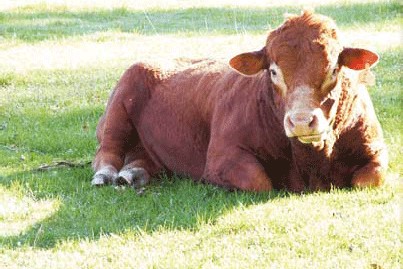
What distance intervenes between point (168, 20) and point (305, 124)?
52.6ft

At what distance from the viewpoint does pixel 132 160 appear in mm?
9617

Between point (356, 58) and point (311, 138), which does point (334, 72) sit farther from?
point (311, 138)

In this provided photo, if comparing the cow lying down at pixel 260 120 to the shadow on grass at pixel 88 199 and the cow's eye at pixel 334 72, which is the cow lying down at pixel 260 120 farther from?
the shadow on grass at pixel 88 199

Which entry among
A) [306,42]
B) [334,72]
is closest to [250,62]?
[306,42]

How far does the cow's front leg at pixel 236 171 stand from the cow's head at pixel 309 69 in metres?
0.52

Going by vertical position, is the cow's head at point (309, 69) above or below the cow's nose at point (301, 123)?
above

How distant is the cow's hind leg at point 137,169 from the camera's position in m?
8.86

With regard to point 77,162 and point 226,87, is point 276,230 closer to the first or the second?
point 226,87

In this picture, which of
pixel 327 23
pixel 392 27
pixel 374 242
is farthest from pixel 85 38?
pixel 374 242

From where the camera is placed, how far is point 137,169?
9070 millimetres

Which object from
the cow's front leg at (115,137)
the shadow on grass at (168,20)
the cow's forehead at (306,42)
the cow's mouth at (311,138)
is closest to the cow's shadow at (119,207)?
the cow's front leg at (115,137)

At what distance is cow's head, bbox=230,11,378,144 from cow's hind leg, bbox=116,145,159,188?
178cm

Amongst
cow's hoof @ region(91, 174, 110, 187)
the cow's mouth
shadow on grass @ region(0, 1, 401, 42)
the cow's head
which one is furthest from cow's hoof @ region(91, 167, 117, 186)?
shadow on grass @ region(0, 1, 401, 42)

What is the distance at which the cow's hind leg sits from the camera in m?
8.86
